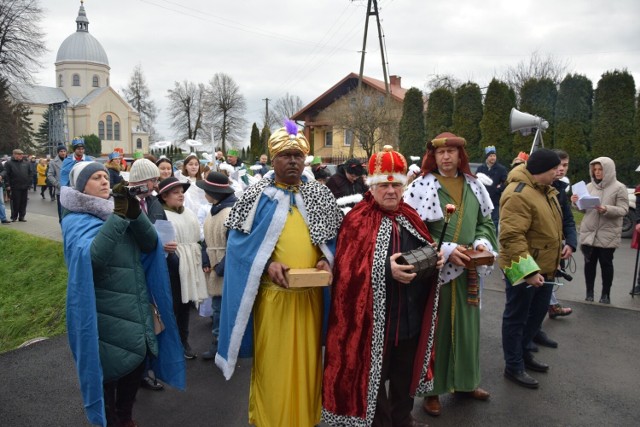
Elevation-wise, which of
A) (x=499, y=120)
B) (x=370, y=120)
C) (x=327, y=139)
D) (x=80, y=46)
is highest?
(x=80, y=46)

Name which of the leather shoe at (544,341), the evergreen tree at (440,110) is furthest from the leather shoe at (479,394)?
the evergreen tree at (440,110)

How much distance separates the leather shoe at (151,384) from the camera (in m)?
4.10

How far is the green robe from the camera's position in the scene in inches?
139

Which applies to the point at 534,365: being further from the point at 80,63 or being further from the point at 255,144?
the point at 80,63

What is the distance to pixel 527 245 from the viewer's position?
387 cm

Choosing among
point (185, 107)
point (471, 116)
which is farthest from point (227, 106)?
point (471, 116)

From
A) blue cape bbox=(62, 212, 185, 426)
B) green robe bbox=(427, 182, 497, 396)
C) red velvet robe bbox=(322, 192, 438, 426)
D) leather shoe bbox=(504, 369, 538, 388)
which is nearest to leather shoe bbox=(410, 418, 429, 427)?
green robe bbox=(427, 182, 497, 396)

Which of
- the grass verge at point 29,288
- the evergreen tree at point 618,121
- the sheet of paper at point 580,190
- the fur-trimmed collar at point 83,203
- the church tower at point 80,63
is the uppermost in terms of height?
the church tower at point 80,63

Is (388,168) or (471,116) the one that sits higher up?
(471,116)

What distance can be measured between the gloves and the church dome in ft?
272

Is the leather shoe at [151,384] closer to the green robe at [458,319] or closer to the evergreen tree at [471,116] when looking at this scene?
the green robe at [458,319]

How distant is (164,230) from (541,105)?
57.7 ft

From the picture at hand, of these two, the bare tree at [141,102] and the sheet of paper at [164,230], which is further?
the bare tree at [141,102]

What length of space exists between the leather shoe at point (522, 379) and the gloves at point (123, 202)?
3.53 meters
